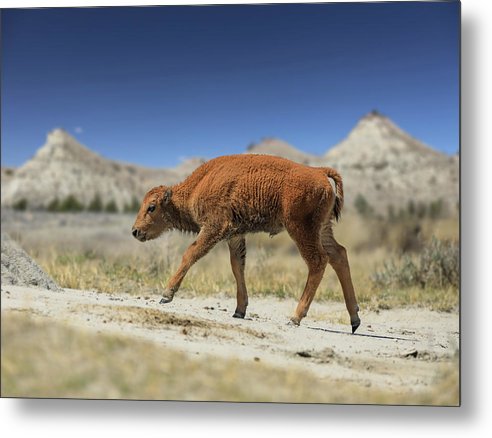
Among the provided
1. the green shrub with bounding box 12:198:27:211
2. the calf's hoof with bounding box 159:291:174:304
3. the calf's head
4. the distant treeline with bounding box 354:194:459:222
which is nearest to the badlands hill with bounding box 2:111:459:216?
the green shrub with bounding box 12:198:27:211

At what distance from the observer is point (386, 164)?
2662cm

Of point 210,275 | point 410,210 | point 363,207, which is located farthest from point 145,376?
point 363,207

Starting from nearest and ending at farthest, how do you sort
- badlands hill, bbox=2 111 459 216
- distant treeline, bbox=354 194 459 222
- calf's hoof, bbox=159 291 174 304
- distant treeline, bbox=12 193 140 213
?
1. calf's hoof, bbox=159 291 174 304
2. distant treeline, bbox=354 194 459 222
3. distant treeline, bbox=12 193 140 213
4. badlands hill, bbox=2 111 459 216

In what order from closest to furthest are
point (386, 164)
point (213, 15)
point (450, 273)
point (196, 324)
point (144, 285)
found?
1. point (196, 324)
2. point (213, 15)
3. point (144, 285)
4. point (450, 273)
5. point (386, 164)

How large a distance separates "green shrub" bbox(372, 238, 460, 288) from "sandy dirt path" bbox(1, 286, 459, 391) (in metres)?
2.34

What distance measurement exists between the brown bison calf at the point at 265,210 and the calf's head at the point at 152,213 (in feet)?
0.08

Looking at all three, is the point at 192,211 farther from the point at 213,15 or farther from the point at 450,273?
the point at 450,273

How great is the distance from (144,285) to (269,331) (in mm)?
2635

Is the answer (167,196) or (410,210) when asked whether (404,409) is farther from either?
(410,210)

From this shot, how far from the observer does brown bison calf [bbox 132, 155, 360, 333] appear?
676 cm

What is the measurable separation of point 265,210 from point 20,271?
2588 millimetres

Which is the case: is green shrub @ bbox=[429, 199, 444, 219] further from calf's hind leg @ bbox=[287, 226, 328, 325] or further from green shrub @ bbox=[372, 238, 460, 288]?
calf's hind leg @ bbox=[287, 226, 328, 325]

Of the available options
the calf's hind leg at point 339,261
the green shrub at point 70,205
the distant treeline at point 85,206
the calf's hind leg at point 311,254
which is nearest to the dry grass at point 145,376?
the calf's hind leg at point 311,254

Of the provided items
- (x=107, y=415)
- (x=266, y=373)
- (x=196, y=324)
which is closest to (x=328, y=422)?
(x=266, y=373)
